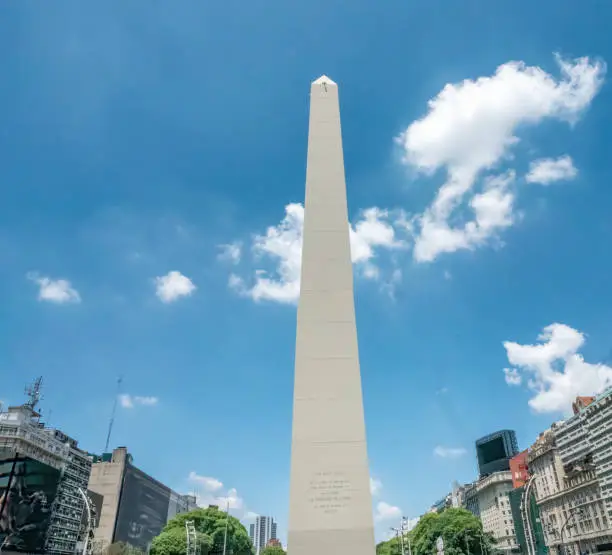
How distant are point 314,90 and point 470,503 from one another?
111m

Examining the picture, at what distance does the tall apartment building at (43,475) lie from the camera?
167 ft

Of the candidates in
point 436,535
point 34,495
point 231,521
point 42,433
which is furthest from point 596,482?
point 42,433

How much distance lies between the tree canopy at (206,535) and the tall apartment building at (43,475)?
1154 centimetres

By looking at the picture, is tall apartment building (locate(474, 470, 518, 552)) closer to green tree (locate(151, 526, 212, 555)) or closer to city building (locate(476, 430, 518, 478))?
city building (locate(476, 430, 518, 478))

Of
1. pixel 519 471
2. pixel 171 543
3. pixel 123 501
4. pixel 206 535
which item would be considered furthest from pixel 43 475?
pixel 519 471

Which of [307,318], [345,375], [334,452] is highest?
[307,318]

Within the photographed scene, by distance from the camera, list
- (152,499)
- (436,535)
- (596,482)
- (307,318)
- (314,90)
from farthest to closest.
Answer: (152,499)
(436,535)
(596,482)
(314,90)
(307,318)

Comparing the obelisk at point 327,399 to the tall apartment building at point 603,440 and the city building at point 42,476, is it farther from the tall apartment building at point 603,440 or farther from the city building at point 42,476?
the tall apartment building at point 603,440

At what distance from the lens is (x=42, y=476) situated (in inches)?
2109

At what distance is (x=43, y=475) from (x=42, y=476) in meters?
0.16

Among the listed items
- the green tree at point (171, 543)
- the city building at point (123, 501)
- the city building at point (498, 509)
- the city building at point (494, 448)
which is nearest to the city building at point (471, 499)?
the city building at point (498, 509)

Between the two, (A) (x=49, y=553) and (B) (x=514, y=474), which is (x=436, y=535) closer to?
(B) (x=514, y=474)

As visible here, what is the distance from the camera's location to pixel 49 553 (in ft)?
200

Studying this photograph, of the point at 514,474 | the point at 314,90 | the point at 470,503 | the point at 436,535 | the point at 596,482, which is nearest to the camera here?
the point at 314,90
